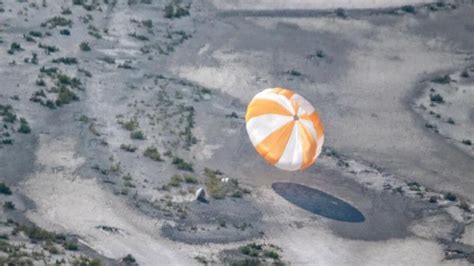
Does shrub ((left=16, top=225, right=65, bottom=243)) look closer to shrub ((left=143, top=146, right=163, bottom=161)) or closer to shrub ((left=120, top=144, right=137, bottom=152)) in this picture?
shrub ((left=143, top=146, right=163, bottom=161))

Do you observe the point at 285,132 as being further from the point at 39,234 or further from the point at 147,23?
the point at 147,23

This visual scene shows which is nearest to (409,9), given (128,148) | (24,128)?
(128,148)

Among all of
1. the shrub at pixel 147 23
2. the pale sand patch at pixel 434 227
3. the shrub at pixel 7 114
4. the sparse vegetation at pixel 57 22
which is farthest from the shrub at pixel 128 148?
the shrub at pixel 147 23

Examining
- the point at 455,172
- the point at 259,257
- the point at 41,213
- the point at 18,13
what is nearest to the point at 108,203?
the point at 41,213

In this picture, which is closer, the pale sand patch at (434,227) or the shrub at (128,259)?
the shrub at (128,259)

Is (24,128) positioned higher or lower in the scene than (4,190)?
higher

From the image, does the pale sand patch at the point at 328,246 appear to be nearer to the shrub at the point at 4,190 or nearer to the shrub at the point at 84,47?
the shrub at the point at 4,190
